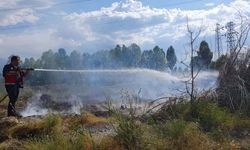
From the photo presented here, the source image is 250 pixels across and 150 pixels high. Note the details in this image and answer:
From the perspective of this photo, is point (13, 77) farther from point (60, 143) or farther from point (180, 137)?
point (180, 137)

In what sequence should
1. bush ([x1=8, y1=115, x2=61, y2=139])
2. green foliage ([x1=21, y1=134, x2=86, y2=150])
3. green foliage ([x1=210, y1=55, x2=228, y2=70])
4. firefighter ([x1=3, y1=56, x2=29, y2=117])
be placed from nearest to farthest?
green foliage ([x1=21, y1=134, x2=86, y2=150])
bush ([x1=8, y1=115, x2=61, y2=139])
firefighter ([x1=3, y1=56, x2=29, y2=117])
green foliage ([x1=210, y1=55, x2=228, y2=70])

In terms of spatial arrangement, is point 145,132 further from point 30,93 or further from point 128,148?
point 30,93

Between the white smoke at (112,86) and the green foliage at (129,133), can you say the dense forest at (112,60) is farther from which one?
the green foliage at (129,133)

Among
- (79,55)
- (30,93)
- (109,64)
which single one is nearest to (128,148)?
(109,64)

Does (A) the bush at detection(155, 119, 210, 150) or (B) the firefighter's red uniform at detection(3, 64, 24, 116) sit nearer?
(A) the bush at detection(155, 119, 210, 150)

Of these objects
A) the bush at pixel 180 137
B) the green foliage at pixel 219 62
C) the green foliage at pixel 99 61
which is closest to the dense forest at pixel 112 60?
the green foliage at pixel 99 61

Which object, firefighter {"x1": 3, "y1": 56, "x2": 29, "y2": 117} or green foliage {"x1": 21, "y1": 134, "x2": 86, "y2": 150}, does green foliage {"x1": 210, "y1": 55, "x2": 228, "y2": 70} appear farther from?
green foliage {"x1": 21, "y1": 134, "x2": 86, "y2": 150}

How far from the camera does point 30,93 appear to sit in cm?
2972

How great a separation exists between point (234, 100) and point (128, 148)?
5.93 m

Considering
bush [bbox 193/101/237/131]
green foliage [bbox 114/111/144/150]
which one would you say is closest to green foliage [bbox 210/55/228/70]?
bush [bbox 193/101/237/131]

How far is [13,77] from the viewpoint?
15.2 m

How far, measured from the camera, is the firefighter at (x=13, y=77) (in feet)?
49.5

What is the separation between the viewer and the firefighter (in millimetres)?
15078

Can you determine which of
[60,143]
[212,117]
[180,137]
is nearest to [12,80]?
[212,117]
